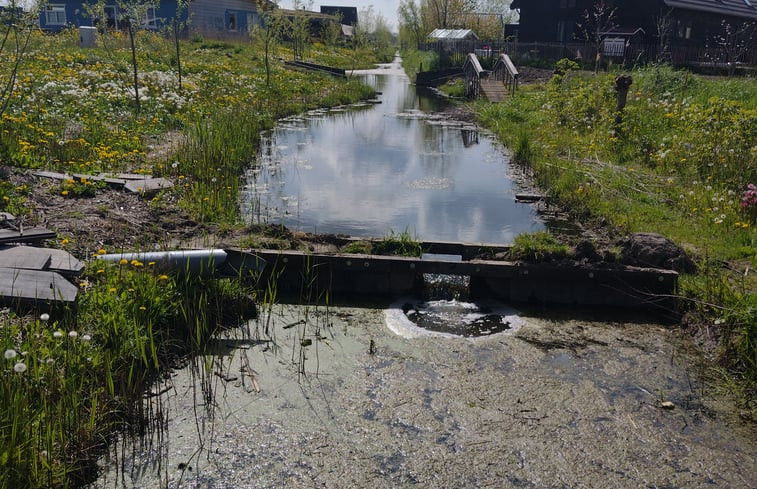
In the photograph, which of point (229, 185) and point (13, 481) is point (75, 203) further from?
point (13, 481)

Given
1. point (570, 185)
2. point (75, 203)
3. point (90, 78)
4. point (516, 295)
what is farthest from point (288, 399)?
point (90, 78)

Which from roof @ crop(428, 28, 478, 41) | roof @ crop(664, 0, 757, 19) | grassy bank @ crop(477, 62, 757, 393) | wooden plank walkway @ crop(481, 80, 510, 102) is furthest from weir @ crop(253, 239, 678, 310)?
roof @ crop(428, 28, 478, 41)

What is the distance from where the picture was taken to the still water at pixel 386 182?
10258 mm

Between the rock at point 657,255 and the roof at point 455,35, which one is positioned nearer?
the rock at point 657,255

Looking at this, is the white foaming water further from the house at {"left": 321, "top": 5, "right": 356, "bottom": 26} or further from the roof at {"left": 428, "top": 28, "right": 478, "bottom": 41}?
the house at {"left": 321, "top": 5, "right": 356, "bottom": 26}

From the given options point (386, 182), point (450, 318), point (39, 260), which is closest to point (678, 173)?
point (386, 182)

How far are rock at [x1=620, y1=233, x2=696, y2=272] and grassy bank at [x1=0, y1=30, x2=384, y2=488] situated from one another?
460 centimetres

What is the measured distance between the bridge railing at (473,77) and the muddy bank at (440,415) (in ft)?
75.7

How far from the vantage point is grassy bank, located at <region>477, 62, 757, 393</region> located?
22.6 ft

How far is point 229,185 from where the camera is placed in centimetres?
1112

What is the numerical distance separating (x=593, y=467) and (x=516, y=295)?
3238mm

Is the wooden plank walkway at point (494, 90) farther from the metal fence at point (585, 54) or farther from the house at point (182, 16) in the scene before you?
the house at point (182, 16)

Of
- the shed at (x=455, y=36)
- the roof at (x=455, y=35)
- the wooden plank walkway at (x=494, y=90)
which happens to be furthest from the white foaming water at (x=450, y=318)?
the roof at (x=455, y=35)

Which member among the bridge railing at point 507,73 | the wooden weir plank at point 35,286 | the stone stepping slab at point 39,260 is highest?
the bridge railing at point 507,73
